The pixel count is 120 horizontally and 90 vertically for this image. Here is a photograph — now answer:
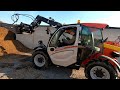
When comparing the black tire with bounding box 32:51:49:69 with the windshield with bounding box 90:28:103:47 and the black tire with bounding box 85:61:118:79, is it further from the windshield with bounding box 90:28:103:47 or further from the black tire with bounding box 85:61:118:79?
the windshield with bounding box 90:28:103:47

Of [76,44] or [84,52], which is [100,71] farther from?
[76,44]

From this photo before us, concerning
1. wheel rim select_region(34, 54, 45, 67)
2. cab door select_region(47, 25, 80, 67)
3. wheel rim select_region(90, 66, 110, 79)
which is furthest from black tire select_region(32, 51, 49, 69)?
wheel rim select_region(90, 66, 110, 79)

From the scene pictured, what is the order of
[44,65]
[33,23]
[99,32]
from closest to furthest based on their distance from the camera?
1. [99,32]
2. [44,65]
3. [33,23]

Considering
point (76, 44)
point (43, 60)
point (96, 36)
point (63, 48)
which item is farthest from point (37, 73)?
point (96, 36)

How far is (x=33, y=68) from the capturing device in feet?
23.7

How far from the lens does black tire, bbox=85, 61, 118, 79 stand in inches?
205

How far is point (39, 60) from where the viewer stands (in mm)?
7227

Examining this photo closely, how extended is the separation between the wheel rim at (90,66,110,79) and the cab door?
90 centimetres
